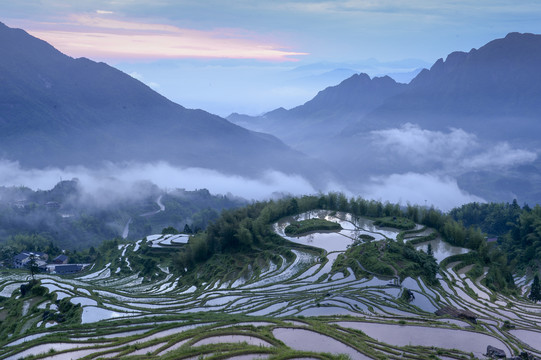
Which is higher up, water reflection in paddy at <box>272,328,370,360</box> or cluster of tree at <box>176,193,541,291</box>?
water reflection in paddy at <box>272,328,370,360</box>

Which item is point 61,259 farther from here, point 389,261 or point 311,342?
point 311,342

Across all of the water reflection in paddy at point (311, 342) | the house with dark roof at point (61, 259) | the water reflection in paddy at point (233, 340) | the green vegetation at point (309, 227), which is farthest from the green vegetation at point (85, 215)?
the water reflection in paddy at point (233, 340)

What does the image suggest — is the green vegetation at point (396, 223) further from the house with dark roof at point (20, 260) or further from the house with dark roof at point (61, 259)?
the house with dark roof at point (20, 260)

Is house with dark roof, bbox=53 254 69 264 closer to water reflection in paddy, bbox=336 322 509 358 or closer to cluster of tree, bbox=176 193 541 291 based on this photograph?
cluster of tree, bbox=176 193 541 291

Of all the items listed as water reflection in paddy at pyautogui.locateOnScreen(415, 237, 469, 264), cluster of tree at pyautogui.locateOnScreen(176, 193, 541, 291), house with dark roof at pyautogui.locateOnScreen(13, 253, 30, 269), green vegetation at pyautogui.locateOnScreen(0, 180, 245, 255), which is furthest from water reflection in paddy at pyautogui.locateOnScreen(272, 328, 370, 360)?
green vegetation at pyautogui.locateOnScreen(0, 180, 245, 255)

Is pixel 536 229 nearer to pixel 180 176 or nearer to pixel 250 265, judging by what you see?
pixel 250 265
